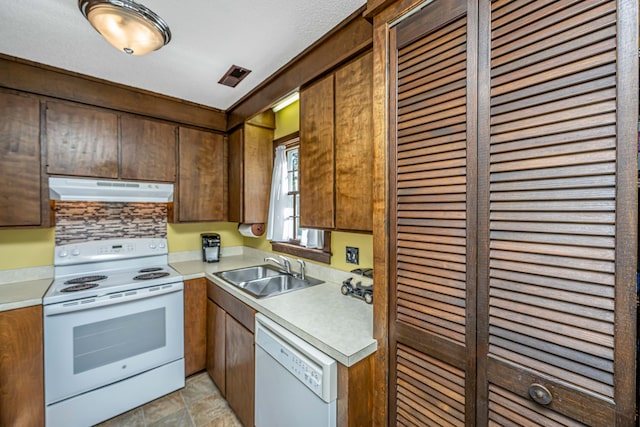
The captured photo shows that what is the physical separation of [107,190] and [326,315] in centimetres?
209

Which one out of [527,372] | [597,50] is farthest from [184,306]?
[597,50]

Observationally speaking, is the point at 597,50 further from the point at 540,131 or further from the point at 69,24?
the point at 69,24

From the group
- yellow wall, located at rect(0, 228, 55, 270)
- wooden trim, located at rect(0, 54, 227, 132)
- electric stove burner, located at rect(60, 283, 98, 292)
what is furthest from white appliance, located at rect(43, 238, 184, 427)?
wooden trim, located at rect(0, 54, 227, 132)

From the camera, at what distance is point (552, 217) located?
72 cm

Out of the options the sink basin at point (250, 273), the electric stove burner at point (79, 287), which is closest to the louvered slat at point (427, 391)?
the sink basin at point (250, 273)

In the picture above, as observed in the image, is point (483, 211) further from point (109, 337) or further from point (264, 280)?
point (109, 337)

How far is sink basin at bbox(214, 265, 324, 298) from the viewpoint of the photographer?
221 cm

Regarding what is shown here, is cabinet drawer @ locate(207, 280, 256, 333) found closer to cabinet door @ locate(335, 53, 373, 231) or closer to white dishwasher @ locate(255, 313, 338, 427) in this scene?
white dishwasher @ locate(255, 313, 338, 427)

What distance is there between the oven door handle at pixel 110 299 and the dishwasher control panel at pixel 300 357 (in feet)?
3.50

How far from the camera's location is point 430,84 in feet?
3.21

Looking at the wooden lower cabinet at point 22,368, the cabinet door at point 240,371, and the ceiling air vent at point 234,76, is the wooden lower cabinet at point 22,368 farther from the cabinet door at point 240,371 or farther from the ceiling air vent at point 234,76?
the ceiling air vent at point 234,76

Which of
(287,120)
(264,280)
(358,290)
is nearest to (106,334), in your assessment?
(264,280)

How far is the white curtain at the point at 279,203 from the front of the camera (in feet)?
8.52

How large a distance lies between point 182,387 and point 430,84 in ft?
9.21
